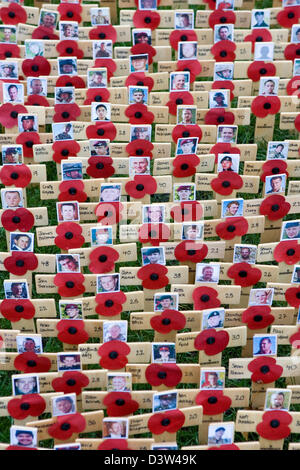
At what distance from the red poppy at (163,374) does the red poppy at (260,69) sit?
5.03ft

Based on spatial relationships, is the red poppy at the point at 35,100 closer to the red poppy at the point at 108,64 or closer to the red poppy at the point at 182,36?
the red poppy at the point at 108,64

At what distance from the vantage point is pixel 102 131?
11.0 feet

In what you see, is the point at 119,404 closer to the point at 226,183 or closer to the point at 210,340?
the point at 210,340

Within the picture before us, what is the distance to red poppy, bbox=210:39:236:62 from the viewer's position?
3729 millimetres

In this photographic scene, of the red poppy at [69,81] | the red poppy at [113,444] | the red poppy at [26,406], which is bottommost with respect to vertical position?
the red poppy at [113,444]

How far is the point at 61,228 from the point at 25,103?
2.57 ft

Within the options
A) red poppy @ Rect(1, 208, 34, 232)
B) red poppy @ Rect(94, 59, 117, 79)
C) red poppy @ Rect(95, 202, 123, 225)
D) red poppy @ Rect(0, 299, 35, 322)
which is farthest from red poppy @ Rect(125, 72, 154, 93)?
red poppy @ Rect(0, 299, 35, 322)

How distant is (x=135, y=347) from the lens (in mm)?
2736

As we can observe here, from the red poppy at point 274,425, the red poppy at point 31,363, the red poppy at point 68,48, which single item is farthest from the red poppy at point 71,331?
the red poppy at point 68,48

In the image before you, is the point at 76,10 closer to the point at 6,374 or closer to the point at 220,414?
the point at 6,374

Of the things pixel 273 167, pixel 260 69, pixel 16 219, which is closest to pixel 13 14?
pixel 260 69

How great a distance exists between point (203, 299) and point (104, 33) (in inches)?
61.1

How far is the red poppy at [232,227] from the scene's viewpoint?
9.93 feet

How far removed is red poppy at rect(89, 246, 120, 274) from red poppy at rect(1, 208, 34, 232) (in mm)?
307
